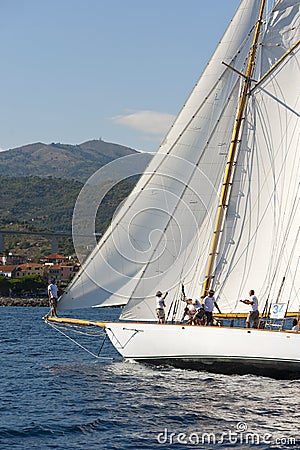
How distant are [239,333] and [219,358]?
115cm

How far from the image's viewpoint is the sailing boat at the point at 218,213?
2619 cm

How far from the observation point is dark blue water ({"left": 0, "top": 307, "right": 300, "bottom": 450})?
1833cm

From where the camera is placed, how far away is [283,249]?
28.0 meters

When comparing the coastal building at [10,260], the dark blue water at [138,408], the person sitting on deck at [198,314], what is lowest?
the dark blue water at [138,408]

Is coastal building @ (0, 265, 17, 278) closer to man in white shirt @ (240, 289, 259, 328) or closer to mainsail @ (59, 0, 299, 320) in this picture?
mainsail @ (59, 0, 299, 320)

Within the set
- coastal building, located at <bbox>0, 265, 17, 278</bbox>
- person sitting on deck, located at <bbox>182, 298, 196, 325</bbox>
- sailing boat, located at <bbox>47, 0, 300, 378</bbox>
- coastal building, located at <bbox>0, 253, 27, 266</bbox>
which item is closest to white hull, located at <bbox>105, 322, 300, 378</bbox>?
sailing boat, located at <bbox>47, 0, 300, 378</bbox>

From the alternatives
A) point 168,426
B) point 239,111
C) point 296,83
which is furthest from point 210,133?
point 168,426

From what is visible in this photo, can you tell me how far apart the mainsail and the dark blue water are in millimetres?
2620

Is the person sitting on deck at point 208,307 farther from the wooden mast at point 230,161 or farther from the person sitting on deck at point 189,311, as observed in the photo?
the wooden mast at point 230,161

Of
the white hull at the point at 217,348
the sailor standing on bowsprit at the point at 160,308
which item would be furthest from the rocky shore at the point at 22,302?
the white hull at the point at 217,348

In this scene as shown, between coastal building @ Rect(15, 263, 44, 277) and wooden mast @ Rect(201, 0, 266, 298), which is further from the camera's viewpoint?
coastal building @ Rect(15, 263, 44, 277)

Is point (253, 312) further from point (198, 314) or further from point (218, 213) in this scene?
point (218, 213)

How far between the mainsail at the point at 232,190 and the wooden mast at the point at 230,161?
0.24m

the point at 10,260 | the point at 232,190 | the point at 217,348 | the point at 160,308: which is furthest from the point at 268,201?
the point at 10,260
